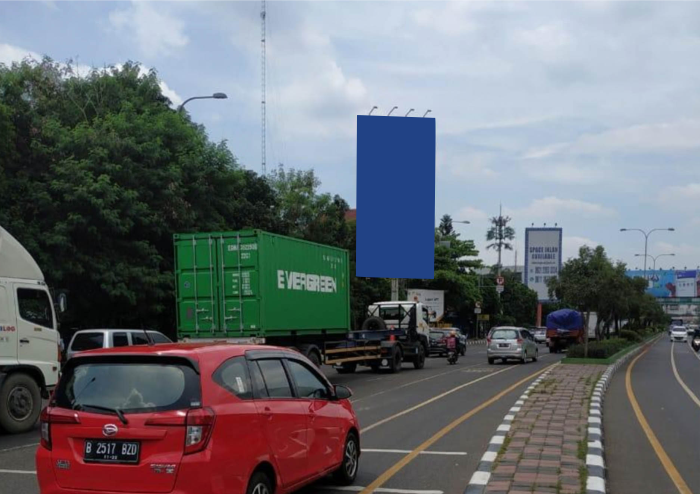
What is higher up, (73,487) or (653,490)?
(73,487)

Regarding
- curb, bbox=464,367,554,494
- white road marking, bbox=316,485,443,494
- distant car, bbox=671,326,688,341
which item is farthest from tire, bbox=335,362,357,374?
distant car, bbox=671,326,688,341

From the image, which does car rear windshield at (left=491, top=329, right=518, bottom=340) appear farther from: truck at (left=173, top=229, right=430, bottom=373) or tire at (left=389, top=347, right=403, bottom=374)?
truck at (left=173, top=229, right=430, bottom=373)

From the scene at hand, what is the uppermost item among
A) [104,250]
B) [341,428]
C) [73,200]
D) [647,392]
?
[73,200]

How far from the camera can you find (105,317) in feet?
85.6

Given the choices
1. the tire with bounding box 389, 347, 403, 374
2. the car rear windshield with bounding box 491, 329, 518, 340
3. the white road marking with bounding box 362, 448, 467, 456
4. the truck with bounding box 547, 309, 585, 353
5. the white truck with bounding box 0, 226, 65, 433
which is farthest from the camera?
the truck with bounding box 547, 309, 585, 353

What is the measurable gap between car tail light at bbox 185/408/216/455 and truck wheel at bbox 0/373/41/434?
8121 millimetres

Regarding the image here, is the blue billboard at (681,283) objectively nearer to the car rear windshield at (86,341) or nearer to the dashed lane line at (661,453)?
the dashed lane line at (661,453)

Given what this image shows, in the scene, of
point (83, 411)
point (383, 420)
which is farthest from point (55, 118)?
point (83, 411)

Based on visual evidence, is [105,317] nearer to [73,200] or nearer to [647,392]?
[73,200]

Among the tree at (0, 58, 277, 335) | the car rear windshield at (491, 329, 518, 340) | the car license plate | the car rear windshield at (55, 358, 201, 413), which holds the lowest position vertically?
the car rear windshield at (491, 329, 518, 340)

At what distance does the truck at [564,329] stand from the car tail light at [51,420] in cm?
4362

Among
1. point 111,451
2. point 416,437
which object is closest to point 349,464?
point 111,451

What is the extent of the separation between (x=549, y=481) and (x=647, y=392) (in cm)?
1289

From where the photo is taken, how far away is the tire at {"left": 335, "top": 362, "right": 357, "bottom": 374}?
25922 millimetres
